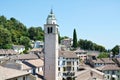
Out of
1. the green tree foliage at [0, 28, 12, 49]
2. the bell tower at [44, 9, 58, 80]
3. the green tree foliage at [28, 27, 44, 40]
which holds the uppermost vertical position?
the green tree foliage at [28, 27, 44, 40]


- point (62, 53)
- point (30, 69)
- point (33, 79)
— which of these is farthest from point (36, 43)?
point (33, 79)

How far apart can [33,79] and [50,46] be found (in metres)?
9.86

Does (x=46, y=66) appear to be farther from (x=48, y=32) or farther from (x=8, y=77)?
(x=8, y=77)

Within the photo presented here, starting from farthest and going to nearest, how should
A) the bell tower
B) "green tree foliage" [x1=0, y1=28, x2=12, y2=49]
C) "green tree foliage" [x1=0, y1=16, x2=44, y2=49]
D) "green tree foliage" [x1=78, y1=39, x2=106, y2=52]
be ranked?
"green tree foliage" [x1=78, y1=39, x2=106, y2=52] < "green tree foliage" [x1=0, y1=16, x2=44, y2=49] < "green tree foliage" [x1=0, y1=28, x2=12, y2=49] < the bell tower

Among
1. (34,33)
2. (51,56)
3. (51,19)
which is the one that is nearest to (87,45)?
(34,33)

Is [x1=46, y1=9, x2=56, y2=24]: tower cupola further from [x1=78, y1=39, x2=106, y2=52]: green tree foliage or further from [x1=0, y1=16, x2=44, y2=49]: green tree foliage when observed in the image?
[x1=78, y1=39, x2=106, y2=52]: green tree foliage

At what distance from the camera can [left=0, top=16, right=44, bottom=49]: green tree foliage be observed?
102 m

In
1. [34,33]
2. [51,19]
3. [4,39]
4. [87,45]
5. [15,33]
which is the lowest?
[87,45]

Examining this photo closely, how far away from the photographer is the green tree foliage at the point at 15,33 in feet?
336

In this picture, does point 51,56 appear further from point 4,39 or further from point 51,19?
point 4,39

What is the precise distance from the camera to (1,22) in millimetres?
125938

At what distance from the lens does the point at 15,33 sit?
11912 cm

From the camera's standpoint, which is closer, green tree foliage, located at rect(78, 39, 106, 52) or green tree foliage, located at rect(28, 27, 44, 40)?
green tree foliage, located at rect(28, 27, 44, 40)

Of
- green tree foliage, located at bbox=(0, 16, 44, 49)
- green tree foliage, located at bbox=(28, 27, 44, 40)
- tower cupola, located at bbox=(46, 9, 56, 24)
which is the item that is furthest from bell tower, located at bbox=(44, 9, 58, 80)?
green tree foliage, located at bbox=(28, 27, 44, 40)
